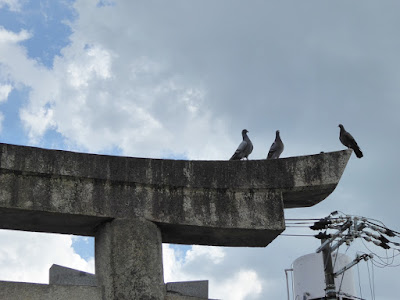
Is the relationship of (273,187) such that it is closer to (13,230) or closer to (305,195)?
(305,195)

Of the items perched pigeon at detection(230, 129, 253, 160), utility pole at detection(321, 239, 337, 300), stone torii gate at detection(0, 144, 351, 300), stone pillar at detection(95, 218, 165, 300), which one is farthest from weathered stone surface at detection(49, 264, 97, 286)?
utility pole at detection(321, 239, 337, 300)

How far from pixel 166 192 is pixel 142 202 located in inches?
12.5

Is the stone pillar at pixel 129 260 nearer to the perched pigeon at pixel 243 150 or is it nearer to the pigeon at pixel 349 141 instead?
the perched pigeon at pixel 243 150

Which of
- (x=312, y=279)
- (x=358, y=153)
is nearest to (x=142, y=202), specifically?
(x=358, y=153)

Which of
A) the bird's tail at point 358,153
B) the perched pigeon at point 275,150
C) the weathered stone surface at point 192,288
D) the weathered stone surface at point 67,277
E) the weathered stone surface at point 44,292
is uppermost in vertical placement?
the perched pigeon at point 275,150

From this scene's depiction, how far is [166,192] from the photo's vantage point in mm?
7875

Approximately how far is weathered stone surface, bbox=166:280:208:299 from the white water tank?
9.04 m

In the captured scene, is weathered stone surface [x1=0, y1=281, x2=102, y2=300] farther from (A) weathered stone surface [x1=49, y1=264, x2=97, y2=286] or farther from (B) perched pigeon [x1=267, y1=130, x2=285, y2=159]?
(B) perched pigeon [x1=267, y1=130, x2=285, y2=159]

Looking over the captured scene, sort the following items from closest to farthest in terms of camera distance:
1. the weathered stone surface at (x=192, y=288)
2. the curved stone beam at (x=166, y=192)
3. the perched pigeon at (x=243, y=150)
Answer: the curved stone beam at (x=166, y=192), the weathered stone surface at (x=192, y=288), the perched pigeon at (x=243, y=150)

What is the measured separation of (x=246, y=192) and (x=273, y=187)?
13.1 inches

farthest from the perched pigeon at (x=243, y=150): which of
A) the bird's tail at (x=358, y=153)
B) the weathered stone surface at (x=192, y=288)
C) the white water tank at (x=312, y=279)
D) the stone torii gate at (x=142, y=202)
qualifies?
the white water tank at (x=312, y=279)

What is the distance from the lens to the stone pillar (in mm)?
7223

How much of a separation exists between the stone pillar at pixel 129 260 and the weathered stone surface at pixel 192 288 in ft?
6.44

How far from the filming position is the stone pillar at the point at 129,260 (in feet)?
23.7
